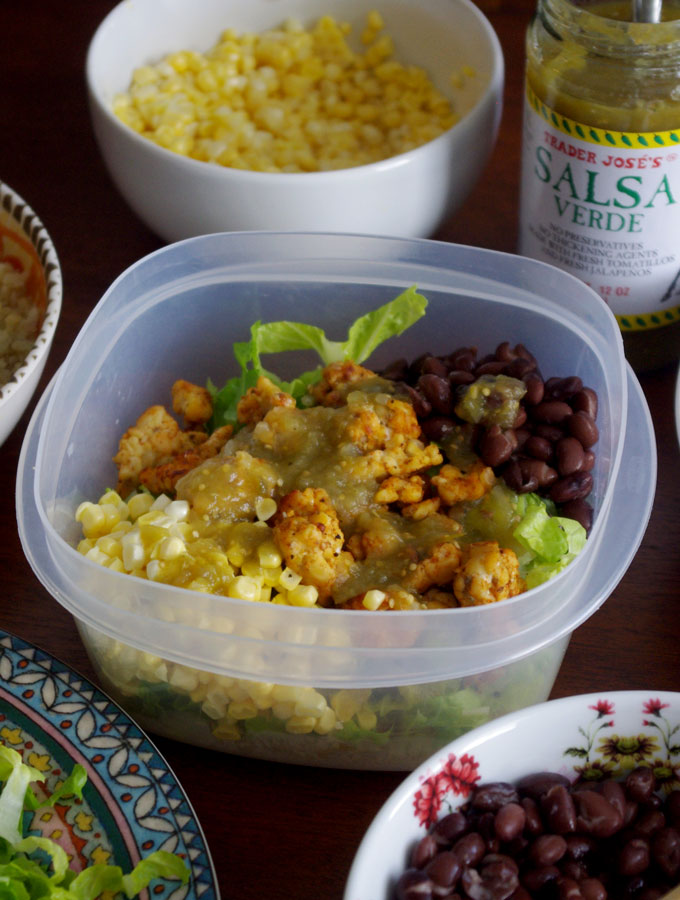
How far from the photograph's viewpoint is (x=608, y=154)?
1274 millimetres

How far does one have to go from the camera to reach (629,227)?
133 cm

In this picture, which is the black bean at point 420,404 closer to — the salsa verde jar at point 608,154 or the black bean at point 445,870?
the salsa verde jar at point 608,154

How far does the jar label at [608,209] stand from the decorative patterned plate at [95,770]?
2.65 feet

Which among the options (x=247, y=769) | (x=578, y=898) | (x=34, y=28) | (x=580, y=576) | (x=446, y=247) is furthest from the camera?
(x=34, y=28)

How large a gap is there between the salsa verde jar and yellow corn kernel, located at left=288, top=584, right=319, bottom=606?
1.99 ft

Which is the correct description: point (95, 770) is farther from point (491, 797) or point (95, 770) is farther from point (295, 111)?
point (295, 111)

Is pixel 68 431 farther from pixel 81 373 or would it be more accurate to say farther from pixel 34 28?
pixel 34 28

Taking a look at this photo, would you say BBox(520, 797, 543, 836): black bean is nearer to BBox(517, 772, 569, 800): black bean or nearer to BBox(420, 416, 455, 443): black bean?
BBox(517, 772, 569, 800): black bean

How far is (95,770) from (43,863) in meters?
0.09

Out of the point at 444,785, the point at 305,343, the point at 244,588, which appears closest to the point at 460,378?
the point at 305,343

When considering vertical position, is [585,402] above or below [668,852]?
above

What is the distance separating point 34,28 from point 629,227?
138 centimetres

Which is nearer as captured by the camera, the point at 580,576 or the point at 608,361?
the point at 580,576

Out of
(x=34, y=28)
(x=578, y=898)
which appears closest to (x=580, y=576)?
(x=578, y=898)
